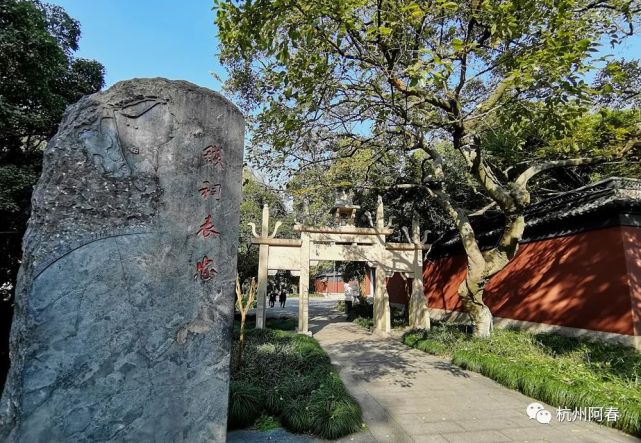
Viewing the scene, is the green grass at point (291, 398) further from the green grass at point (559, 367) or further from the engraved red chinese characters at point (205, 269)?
the green grass at point (559, 367)

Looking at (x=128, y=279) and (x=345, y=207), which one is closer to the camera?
(x=128, y=279)

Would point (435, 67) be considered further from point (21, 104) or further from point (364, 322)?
point (364, 322)

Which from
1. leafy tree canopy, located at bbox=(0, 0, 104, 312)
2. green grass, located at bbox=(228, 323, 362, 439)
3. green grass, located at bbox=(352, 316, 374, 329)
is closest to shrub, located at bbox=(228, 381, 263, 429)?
green grass, located at bbox=(228, 323, 362, 439)

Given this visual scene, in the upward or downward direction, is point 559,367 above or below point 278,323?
above

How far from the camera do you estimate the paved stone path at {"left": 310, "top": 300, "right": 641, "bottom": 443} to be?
424cm

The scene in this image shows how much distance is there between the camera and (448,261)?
14.8m

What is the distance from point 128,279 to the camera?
99.1 inches

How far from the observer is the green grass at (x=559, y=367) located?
4.72 metres

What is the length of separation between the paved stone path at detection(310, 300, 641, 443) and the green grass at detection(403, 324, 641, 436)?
0.61ft

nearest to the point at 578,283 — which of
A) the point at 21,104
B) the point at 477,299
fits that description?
the point at 477,299

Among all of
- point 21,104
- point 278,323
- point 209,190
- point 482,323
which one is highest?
point 21,104

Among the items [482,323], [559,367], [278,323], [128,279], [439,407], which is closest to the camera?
[128,279]

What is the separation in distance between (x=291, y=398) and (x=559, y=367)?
14.0ft

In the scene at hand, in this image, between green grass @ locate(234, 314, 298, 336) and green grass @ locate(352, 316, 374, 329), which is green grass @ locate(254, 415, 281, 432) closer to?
green grass @ locate(234, 314, 298, 336)
